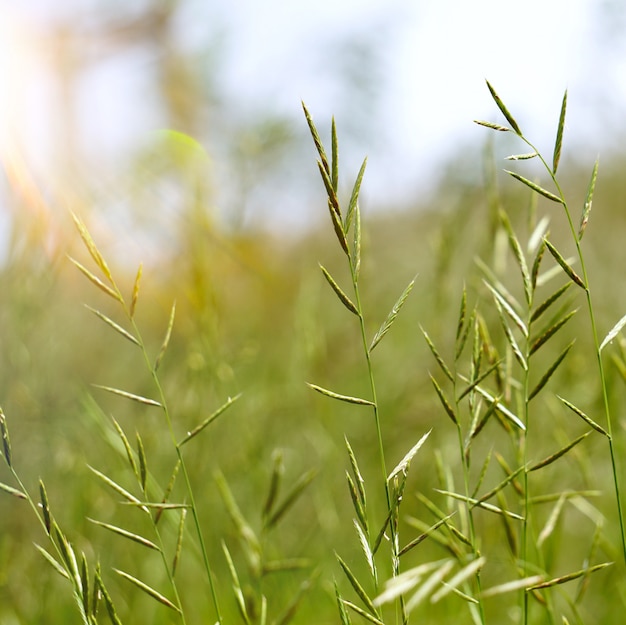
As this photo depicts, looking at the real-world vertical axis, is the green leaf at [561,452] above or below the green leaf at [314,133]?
below

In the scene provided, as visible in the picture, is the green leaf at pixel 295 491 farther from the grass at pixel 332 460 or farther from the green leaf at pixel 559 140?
the green leaf at pixel 559 140

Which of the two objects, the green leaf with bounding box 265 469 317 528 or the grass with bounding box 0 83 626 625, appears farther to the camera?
the green leaf with bounding box 265 469 317 528

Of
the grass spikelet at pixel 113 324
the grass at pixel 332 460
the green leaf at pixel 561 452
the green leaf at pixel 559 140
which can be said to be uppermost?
the green leaf at pixel 559 140

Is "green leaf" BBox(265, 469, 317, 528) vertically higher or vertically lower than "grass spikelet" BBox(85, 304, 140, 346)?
lower

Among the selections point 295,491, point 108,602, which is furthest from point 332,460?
point 108,602

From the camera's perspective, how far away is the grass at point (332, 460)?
58cm

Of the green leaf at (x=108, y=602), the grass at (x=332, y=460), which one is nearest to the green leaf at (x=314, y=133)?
the grass at (x=332, y=460)

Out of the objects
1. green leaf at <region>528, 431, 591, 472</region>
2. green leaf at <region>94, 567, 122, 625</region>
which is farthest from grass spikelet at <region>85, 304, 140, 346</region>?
green leaf at <region>528, 431, 591, 472</region>

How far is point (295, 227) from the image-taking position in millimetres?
4840

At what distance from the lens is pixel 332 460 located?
4.75ft

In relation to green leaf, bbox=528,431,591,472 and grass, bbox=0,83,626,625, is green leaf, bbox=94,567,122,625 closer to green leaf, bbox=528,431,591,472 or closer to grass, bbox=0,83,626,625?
grass, bbox=0,83,626,625

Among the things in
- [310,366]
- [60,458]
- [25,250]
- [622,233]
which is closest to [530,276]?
[310,366]

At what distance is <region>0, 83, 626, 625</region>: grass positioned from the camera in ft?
1.89

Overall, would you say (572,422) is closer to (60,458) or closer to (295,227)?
(60,458)
